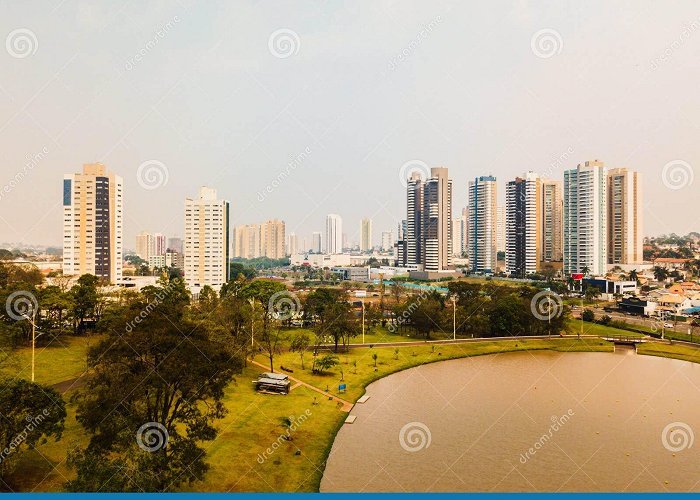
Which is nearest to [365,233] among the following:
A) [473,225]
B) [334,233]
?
[334,233]

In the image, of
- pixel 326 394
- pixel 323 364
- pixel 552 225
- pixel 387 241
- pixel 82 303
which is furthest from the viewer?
pixel 387 241

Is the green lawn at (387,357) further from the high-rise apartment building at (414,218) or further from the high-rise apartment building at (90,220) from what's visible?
the high-rise apartment building at (414,218)

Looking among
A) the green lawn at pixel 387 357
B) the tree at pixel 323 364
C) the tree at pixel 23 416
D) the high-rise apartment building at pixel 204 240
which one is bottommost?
the green lawn at pixel 387 357

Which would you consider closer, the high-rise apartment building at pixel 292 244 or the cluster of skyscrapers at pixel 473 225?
the cluster of skyscrapers at pixel 473 225

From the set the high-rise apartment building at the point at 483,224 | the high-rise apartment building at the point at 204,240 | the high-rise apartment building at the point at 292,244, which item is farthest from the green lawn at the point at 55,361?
the high-rise apartment building at the point at 292,244

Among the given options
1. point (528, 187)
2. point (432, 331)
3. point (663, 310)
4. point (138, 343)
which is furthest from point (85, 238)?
point (528, 187)

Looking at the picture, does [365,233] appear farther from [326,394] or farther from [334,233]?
[326,394]
